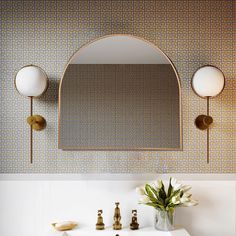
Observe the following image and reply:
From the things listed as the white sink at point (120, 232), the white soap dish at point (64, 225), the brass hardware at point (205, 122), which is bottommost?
the white sink at point (120, 232)

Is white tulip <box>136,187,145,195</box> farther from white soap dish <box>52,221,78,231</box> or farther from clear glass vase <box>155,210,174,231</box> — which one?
white soap dish <box>52,221,78,231</box>

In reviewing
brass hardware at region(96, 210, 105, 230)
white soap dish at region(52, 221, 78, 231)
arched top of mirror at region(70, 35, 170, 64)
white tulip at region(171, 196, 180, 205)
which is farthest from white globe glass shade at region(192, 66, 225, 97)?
white soap dish at region(52, 221, 78, 231)

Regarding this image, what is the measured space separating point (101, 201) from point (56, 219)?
1.02 ft

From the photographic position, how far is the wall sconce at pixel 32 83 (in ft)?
8.18

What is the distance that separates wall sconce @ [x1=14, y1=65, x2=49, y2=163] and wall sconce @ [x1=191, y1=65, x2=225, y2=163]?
0.95 metres

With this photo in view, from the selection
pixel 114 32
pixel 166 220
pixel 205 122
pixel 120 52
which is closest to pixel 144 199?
pixel 166 220

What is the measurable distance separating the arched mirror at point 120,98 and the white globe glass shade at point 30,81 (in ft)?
0.54

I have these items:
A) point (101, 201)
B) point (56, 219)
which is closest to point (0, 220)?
point (56, 219)

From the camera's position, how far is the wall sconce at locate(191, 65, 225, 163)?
250 cm

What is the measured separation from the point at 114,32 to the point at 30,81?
2.08 ft

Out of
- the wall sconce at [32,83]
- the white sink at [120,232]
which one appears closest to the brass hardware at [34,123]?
the wall sconce at [32,83]

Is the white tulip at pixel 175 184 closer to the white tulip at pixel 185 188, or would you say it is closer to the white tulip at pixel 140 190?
the white tulip at pixel 185 188

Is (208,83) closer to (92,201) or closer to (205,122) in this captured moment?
(205,122)

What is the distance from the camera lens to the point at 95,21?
2.67 metres
